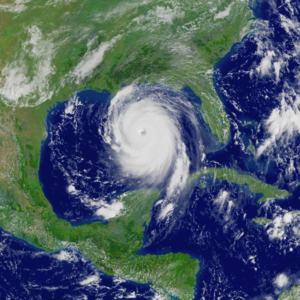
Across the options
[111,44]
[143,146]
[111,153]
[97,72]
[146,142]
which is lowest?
[111,153]

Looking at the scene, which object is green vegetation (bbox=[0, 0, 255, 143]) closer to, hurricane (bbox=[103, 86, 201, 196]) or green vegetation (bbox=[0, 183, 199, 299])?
hurricane (bbox=[103, 86, 201, 196])

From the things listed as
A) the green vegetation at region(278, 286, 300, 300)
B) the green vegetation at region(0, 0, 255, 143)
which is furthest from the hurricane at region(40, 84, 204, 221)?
the green vegetation at region(278, 286, 300, 300)

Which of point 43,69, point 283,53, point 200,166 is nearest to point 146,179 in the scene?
point 200,166

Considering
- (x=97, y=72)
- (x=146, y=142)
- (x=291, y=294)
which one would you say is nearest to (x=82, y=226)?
(x=146, y=142)

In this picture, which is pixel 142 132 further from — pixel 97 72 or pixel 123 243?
pixel 123 243

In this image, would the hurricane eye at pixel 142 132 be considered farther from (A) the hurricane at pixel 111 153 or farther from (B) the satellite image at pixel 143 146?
(B) the satellite image at pixel 143 146

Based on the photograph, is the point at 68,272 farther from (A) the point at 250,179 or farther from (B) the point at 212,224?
(A) the point at 250,179
